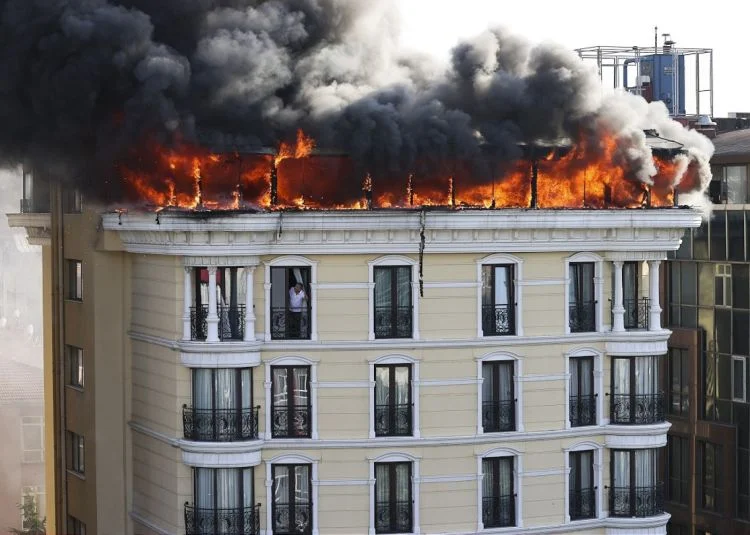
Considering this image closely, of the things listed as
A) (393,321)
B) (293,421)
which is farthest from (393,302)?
(293,421)

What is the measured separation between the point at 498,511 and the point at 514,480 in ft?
3.01

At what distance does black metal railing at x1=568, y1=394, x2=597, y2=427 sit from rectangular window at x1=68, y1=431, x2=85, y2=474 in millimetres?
14346

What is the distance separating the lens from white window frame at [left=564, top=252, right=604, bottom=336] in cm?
4262

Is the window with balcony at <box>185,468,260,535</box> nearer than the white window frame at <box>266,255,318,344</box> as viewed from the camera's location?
Yes

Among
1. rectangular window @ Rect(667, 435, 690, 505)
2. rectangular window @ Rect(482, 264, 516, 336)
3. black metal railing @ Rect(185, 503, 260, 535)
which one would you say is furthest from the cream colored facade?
rectangular window @ Rect(667, 435, 690, 505)

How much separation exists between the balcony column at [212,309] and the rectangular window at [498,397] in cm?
713

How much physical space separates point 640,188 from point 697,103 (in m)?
20.4

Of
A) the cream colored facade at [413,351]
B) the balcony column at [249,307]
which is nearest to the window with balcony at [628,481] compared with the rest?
the cream colored facade at [413,351]

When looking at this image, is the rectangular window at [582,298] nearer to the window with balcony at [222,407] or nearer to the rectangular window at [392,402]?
the rectangular window at [392,402]

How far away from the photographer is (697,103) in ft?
211

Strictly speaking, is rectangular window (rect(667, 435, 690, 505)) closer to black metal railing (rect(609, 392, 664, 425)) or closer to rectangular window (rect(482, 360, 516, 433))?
black metal railing (rect(609, 392, 664, 425))

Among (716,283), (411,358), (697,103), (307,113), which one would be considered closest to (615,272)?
(411,358)

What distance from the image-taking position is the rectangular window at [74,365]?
46.5 metres

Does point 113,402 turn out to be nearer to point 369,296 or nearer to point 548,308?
point 369,296
